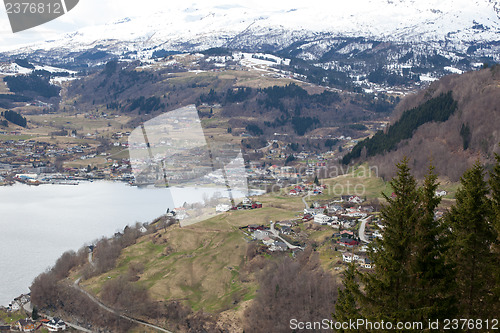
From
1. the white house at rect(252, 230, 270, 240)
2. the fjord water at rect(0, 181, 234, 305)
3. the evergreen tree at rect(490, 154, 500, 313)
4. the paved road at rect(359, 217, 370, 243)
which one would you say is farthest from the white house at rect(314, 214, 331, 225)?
the evergreen tree at rect(490, 154, 500, 313)

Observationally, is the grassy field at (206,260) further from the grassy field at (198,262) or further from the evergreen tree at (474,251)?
the evergreen tree at (474,251)

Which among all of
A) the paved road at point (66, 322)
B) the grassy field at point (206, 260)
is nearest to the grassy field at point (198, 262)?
the grassy field at point (206, 260)

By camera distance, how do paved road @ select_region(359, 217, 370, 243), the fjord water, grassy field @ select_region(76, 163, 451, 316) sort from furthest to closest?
the fjord water, paved road @ select_region(359, 217, 370, 243), grassy field @ select_region(76, 163, 451, 316)

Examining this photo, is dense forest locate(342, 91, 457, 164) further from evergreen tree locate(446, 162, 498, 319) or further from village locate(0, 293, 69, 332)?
evergreen tree locate(446, 162, 498, 319)

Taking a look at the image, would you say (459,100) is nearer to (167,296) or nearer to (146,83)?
(167,296)
